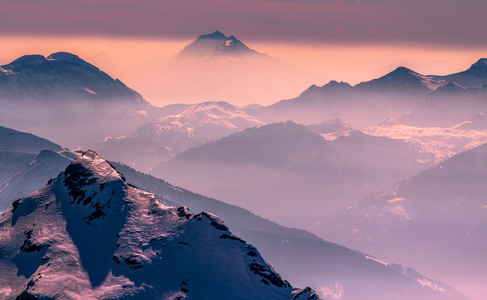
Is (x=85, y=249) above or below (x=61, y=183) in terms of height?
below

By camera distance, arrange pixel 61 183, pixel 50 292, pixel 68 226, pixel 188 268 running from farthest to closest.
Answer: pixel 61 183 → pixel 68 226 → pixel 188 268 → pixel 50 292

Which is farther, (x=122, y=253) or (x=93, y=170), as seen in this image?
(x=93, y=170)

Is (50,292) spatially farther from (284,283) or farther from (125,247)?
(284,283)

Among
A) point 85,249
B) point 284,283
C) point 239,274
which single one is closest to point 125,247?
point 85,249

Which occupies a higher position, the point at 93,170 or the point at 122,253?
the point at 93,170

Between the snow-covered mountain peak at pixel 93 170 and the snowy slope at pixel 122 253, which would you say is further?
the snow-covered mountain peak at pixel 93 170

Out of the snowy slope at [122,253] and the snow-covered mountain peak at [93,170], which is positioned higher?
the snow-covered mountain peak at [93,170]

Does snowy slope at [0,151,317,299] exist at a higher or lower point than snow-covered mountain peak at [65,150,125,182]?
lower

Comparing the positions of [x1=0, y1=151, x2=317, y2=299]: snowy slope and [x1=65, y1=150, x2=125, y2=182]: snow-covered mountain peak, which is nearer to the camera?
[x1=0, y1=151, x2=317, y2=299]: snowy slope
